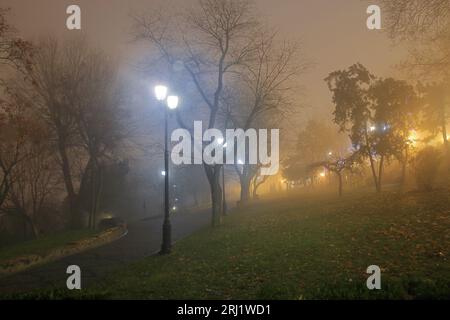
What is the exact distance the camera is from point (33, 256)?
13.4m

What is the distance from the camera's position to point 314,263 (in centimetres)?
919

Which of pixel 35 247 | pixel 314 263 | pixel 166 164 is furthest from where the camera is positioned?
pixel 35 247

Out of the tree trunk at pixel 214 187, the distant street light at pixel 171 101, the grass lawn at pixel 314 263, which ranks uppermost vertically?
the distant street light at pixel 171 101

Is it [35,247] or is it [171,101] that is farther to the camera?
[35,247]

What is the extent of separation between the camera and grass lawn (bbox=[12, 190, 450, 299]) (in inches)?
279

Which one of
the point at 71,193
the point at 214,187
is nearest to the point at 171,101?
the point at 214,187

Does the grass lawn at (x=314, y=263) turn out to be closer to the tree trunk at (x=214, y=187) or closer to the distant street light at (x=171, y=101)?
the tree trunk at (x=214, y=187)

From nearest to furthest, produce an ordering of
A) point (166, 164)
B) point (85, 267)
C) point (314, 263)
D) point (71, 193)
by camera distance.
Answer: point (314, 263) < point (85, 267) < point (166, 164) < point (71, 193)

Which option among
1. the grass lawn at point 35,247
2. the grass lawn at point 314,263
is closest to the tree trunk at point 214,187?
the grass lawn at point 314,263

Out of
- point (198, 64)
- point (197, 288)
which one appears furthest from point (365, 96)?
point (197, 288)

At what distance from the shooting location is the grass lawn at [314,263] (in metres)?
7.09

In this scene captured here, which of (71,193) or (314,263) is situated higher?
(71,193)

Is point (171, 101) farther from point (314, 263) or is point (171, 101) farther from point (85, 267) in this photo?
point (314, 263)
